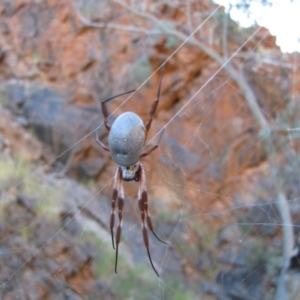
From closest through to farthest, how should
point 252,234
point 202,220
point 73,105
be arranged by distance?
point 252,234 < point 202,220 < point 73,105

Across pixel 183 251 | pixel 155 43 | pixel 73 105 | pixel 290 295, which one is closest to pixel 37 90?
pixel 73 105

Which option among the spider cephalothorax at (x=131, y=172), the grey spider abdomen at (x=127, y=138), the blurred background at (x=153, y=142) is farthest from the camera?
the blurred background at (x=153, y=142)

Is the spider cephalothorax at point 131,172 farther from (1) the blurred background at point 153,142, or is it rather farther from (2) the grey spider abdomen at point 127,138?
(1) the blurred background at point 153,142

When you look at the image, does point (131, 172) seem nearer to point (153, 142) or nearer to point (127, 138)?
point (127, 138)

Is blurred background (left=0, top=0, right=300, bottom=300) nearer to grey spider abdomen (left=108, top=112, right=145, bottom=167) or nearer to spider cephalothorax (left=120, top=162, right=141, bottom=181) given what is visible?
spider cephalothorax (left=120, top=162, right=141, bottom=181)

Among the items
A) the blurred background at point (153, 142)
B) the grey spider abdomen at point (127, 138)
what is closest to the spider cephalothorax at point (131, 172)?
the grey spider abdomen at point (127, 138)

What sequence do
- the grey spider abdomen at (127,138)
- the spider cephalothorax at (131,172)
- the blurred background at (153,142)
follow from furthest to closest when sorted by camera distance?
the blurred background at (153,142) → the spider cephalothorax at (131,172) → the grey spider abdomen at (127,138)

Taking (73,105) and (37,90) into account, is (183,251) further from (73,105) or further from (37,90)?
(37,90)
